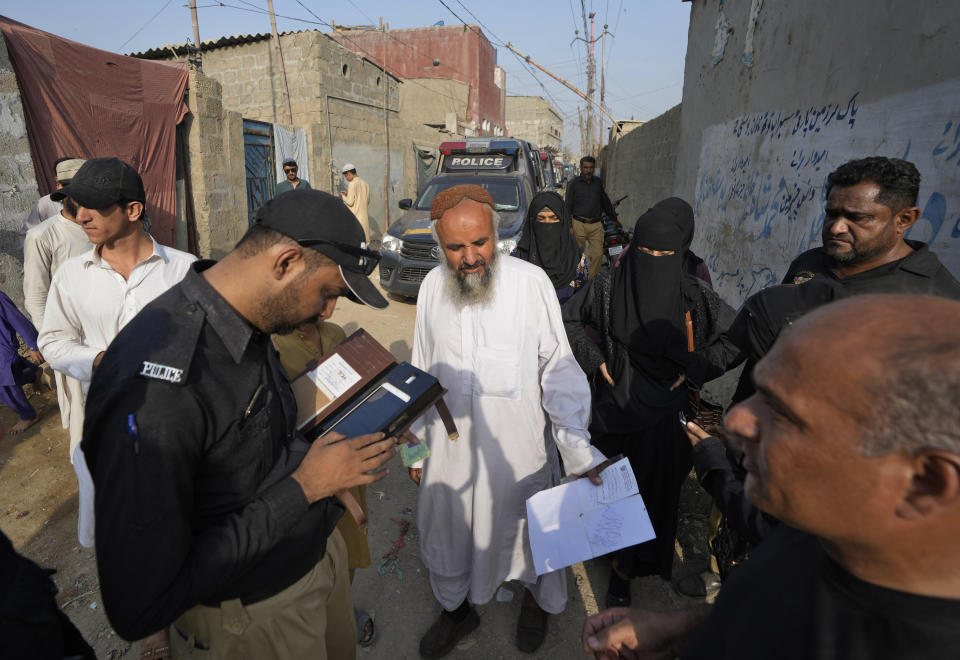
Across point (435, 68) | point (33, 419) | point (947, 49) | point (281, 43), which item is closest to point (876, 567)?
point (947, 49)

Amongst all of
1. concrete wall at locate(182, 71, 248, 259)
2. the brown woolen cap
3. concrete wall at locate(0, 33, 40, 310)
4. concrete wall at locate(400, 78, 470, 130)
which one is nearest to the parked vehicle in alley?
concrete wall at locate(182, 71, 248, 259)

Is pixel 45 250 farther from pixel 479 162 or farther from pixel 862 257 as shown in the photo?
pixel 479 162

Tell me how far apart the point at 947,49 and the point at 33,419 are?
22.8ft

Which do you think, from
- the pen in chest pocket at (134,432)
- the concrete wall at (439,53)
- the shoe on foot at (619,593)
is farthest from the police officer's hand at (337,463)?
the concrete wall at (439,53)

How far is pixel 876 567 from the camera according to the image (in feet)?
2.22

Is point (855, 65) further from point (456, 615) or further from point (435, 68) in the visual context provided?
point (435, 68)

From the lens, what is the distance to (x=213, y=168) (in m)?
8.34

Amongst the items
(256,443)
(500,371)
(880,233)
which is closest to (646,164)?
(880,233)

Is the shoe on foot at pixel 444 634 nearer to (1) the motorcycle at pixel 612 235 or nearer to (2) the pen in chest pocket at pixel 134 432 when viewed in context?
(2) the pen in chest pocket at pixel 134 432

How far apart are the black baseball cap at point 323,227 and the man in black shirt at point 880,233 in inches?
85.6

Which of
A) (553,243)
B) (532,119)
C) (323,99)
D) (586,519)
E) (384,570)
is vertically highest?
(532,119)

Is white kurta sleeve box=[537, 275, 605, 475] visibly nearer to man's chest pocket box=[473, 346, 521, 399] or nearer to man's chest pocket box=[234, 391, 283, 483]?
man's chest pocket box=[473, 346, 521, 399]

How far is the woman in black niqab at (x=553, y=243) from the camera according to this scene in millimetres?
4879

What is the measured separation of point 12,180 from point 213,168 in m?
3.47
